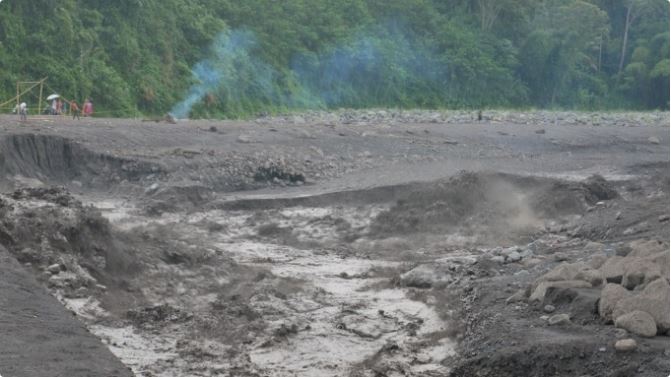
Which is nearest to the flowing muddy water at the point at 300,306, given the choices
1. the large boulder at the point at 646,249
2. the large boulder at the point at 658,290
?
the large boulder at the point at 658,290

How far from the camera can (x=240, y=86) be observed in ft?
112

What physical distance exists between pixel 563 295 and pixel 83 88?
65.3 ft

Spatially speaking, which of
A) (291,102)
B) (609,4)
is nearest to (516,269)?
(291,102)

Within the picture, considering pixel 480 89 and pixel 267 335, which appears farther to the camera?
pixel 480 89

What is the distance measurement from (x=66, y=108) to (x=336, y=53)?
58.6 ft

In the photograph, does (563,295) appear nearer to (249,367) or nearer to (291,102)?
(249,367)

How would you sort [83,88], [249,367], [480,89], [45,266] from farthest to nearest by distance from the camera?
[480,89] < [83,88] < [45,266] < [249,367]

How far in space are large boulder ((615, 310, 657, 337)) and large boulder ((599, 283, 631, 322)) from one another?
0.89 ft

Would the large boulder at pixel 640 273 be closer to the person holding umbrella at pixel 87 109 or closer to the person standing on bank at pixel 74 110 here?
Result: the person standing on bank at pixel 74 110

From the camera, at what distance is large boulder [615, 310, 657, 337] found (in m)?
7.95

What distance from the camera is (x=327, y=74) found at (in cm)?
4059

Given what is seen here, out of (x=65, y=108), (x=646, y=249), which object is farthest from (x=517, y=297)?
(x=65, y=108)

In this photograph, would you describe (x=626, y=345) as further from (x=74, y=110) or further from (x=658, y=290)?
(x=74, y=110)

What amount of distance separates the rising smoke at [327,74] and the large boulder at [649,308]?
22.9 m
